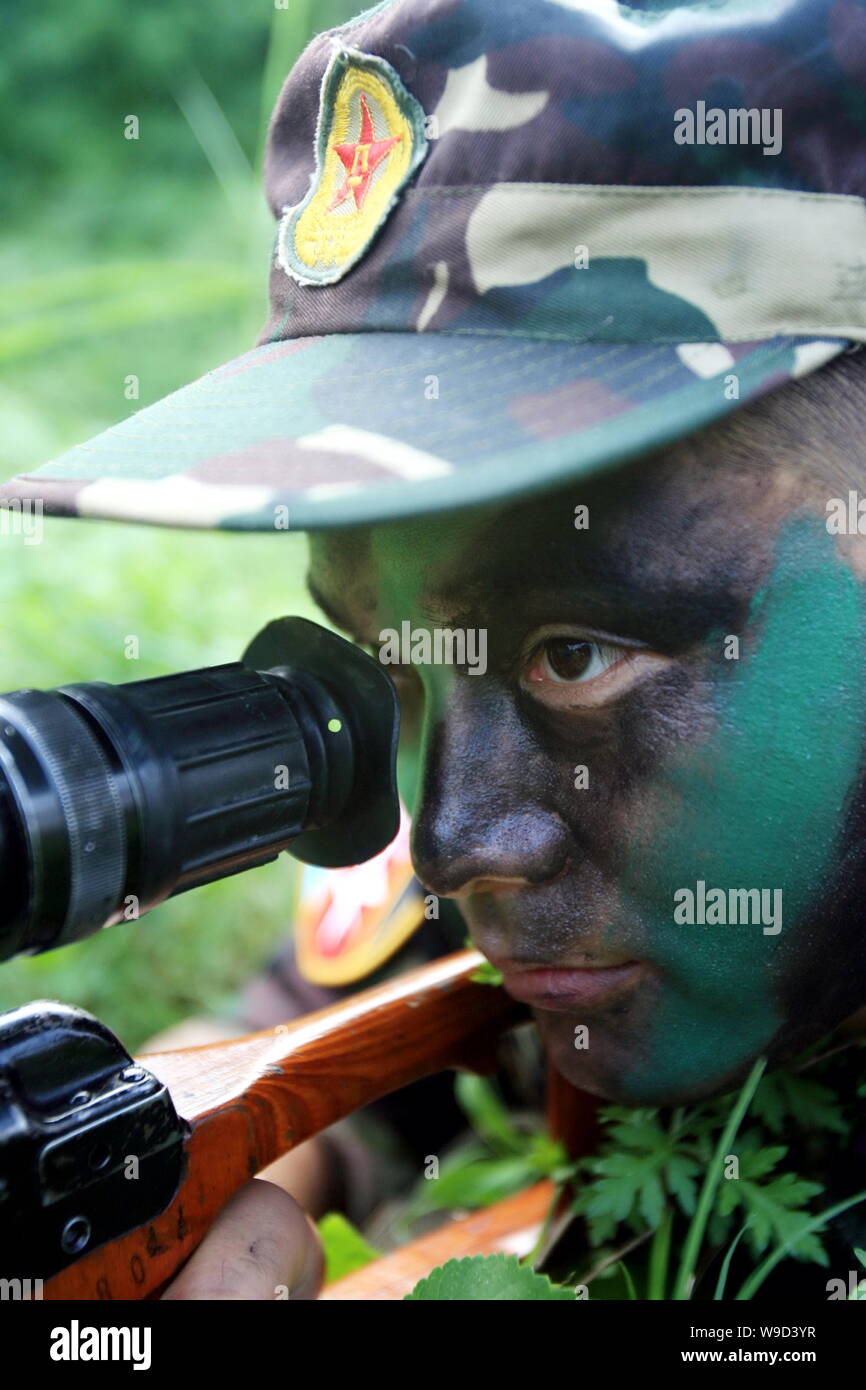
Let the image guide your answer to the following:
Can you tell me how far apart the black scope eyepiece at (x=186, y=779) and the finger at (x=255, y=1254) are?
306 millimetres

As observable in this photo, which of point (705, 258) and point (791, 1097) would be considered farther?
point (791, 1097)

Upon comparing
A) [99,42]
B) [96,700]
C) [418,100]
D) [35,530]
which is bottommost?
[96,700]

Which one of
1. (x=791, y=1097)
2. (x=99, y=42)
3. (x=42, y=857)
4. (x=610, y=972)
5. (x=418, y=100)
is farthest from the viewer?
(x=99, y=42)

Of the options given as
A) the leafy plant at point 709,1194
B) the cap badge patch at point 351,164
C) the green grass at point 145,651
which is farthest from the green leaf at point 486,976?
the green grass at point 145,651

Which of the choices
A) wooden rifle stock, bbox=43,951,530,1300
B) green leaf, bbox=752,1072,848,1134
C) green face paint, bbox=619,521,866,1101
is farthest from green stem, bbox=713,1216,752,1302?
wooden rifle stock, bbox=43,951,530,1300

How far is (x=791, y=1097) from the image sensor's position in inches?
53.1

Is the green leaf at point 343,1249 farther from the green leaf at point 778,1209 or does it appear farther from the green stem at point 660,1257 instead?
the green leaf at point 778,1209

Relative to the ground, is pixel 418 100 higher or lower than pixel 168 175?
lower

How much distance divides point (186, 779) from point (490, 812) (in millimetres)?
257

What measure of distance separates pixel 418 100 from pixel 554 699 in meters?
0.49

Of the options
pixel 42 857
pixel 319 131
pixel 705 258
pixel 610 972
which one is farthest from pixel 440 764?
pixel 319 131

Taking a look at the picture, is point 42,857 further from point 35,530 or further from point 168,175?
point 168,175

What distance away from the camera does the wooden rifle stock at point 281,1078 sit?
1.13 metres

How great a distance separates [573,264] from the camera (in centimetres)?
105
